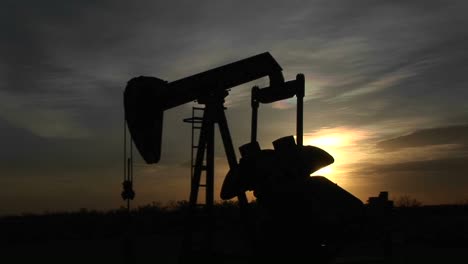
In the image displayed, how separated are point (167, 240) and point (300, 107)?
17.5 metres

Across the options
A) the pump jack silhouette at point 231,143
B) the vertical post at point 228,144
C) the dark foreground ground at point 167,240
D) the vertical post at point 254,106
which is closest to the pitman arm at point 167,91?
the pump jack silhouette at point 231,143

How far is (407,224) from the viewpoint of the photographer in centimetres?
2742

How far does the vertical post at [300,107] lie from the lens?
28.3ft

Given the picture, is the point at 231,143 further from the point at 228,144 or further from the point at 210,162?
the point at 210,162

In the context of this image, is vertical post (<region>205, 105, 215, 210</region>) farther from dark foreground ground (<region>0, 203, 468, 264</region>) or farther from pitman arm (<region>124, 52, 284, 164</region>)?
dark foreground ground (<region>0, 203, 468, 264</region>)

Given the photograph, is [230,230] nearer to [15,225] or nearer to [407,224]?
[407,224]

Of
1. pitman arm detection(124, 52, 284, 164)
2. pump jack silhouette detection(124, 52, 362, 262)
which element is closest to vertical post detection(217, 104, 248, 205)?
pump jack silhouette detection(124, 52, 362, 262)

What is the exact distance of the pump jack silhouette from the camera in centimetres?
825

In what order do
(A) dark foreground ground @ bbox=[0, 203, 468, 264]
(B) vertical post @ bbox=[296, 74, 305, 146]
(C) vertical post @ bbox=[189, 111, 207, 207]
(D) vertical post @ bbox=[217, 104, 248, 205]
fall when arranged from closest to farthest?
1. (B) vertical post @ bbox=[296, 74, 305, 146]
2. (D) vertical post @ bbox=[217, 104, 248, 205]
3. (C) vertical post @ bbox=[189, 111, 207, 207]
4. (A) dark foreground ground @ bbox=[0, 203, 468, 264]

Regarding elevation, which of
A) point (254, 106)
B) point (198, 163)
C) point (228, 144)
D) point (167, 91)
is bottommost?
point (198, 163)

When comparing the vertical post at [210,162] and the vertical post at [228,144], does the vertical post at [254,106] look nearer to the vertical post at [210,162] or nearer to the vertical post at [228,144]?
the vertical post at [228,144]

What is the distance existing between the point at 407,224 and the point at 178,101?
2018 centimetres

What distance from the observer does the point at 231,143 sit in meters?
9.70

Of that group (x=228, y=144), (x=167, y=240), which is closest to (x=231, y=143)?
(x=228, y=144)
